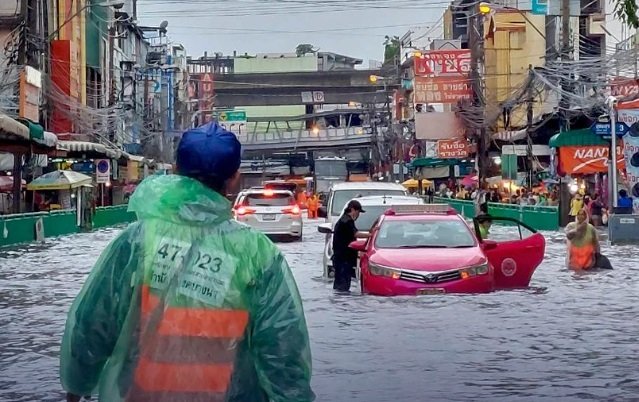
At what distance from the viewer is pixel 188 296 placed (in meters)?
4.28

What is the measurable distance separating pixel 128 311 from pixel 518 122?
67.5 meters

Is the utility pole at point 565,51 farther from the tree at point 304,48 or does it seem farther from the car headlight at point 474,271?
the tree at point 304,48

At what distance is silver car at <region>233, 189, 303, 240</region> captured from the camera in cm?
3716

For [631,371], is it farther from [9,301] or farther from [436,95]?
[436,95]

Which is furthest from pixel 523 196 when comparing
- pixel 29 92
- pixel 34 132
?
pixel 34 132

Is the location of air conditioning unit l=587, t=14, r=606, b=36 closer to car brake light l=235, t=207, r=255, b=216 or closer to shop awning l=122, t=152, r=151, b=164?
shop awning l=122, t=152, r=151, b=164

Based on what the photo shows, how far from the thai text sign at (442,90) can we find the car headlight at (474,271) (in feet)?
129

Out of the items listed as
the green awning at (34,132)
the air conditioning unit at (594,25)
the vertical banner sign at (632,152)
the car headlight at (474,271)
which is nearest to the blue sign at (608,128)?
the vertical banner sign at (632,152)

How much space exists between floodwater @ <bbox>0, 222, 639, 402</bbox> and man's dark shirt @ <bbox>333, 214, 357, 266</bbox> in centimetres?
73

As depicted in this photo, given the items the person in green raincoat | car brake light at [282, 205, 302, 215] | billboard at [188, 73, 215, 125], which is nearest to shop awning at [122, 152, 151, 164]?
car brake light at [282, 205, 302, 215]

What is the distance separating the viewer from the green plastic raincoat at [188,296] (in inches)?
168

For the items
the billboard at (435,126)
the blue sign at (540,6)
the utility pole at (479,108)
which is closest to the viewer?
the blue sign at (540,6)

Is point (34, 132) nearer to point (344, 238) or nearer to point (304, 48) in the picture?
point (344, 238)

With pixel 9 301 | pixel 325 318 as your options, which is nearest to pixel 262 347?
pixel 325 318
